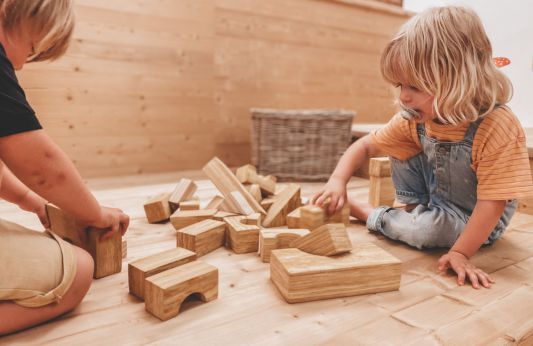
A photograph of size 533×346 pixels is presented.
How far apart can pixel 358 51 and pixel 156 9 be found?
1280 millimetres

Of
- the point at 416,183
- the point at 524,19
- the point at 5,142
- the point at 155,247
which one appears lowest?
the point at 155,247

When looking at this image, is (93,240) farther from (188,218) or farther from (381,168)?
(381,168)

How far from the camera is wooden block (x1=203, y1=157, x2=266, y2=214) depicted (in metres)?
1.30

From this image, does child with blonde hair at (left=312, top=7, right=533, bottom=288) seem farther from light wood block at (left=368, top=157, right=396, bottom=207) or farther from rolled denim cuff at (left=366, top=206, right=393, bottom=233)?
light wood block at (left=368, top=157, right=396, bottom=207)

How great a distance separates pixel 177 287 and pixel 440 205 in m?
0.71

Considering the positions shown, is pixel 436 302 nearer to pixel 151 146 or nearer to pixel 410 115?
pixel 410 115

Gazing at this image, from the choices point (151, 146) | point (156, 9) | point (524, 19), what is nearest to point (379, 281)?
Result: point (524, 19)

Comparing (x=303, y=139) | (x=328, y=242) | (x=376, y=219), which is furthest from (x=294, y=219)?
(x=303, y=139)

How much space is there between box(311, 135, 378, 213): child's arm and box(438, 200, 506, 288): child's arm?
1.08ft

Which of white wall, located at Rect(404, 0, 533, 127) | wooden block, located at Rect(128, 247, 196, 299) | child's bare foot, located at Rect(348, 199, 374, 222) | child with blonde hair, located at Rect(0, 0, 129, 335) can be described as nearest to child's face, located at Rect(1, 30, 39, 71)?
child with blonde hair, located at Rect(0, 0, 129, 335)

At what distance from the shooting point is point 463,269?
0.94 metres

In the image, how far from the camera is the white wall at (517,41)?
1.72m

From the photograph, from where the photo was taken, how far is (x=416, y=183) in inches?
50.6

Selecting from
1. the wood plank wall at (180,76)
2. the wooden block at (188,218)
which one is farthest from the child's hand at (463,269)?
the wood plank wall at (180,76)
